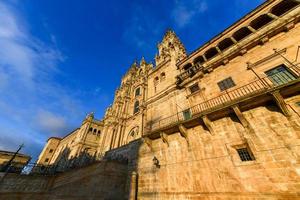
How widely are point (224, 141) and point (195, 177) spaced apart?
9.99 ft

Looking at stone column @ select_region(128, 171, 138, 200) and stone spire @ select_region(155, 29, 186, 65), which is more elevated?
stone spire @ select_region(155, 29, 186, 65)

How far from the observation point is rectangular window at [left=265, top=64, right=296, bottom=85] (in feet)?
28.5

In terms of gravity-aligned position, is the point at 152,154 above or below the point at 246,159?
above

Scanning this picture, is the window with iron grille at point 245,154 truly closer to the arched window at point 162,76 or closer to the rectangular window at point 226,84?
the rectangular window at point 226,84

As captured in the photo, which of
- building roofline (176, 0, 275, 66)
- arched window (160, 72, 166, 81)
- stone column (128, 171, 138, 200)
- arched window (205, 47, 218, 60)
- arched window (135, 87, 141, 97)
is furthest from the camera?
arched window (135, 87, 141, 97)

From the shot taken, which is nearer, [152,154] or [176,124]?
[176,124]

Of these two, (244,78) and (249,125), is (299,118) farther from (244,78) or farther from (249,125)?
(244,78)

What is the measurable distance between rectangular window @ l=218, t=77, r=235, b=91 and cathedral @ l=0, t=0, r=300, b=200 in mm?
88

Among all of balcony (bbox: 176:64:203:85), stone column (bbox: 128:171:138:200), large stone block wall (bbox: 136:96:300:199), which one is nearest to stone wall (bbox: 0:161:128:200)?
stone column (bbox: 128:171:138:200)

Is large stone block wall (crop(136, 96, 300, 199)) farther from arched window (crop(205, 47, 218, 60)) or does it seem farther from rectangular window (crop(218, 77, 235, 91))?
arched window (crop(205, 47, 218, 60))

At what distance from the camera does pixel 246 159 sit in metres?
7.62

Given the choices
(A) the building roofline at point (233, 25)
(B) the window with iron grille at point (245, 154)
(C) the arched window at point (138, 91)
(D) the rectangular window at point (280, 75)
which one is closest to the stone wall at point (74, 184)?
(B) the window with iron grille at point (245, 154)

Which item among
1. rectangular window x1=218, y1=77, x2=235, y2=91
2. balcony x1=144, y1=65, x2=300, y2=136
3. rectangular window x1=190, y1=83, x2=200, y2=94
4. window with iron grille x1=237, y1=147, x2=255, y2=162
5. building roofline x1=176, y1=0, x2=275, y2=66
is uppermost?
building roofline x1=176, y1=0, x2=275, y2=66

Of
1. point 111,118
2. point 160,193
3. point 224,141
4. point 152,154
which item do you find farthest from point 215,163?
point 111,118
